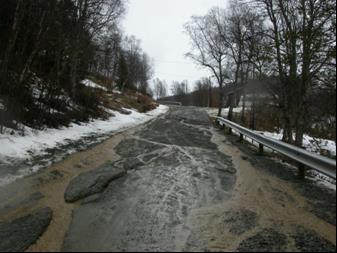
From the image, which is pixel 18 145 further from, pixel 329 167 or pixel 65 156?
pixel 329 167

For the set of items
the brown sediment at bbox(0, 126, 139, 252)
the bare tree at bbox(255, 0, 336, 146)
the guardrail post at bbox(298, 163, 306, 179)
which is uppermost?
the bare tree at bbox(255, 0, 336, 146)

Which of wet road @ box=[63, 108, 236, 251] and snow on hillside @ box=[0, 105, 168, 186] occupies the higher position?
snow on hillside @ box=[0, 105, 168, 186]

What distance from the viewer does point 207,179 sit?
7.20 meters

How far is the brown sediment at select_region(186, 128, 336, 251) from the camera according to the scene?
4304 millimetres

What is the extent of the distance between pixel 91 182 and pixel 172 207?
2.21m

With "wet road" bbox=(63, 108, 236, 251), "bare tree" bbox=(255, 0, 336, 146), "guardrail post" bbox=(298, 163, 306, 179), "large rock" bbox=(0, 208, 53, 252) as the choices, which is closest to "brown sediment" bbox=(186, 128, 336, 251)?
"wet road" bbox=(63, 108, 236, 251)

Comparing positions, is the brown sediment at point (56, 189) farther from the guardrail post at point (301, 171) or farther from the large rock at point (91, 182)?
the guardrail post at point (301, 171)

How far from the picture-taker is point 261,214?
5.10 m

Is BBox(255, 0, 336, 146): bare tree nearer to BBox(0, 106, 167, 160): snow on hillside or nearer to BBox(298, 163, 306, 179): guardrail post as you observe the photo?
BBox(298, 163, 306, 179): guardrail post

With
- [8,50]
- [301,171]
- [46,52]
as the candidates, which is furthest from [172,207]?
[46,52]

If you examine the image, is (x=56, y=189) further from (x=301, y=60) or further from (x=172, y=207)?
(x=301, y=60)

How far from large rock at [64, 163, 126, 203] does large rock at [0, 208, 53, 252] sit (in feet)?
2.39

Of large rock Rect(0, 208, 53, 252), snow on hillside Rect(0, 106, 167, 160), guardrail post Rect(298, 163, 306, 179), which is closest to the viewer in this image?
large rock Rect(0, 208, 53, 252)

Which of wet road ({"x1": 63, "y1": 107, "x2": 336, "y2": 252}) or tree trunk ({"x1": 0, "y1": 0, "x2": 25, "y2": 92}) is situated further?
tree trunk ({"x1": 0, "y1": 0, "x2": 25, "y2": 92})
